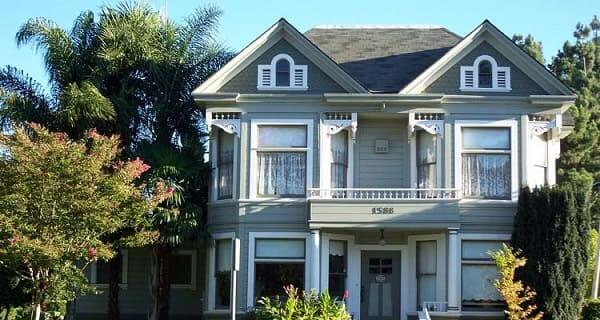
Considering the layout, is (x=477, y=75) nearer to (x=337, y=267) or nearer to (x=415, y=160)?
(x=415, y=160)

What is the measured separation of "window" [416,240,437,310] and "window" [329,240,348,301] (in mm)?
1954

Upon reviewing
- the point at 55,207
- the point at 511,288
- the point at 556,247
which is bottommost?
the point at 511,288

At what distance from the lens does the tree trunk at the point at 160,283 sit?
2611cm

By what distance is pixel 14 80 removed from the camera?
26.6 meters

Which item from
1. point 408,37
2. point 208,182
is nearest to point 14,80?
point 208,182

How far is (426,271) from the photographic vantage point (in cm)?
2503

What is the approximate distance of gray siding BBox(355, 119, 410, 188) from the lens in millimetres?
25406

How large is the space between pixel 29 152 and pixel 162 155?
5.03 meters

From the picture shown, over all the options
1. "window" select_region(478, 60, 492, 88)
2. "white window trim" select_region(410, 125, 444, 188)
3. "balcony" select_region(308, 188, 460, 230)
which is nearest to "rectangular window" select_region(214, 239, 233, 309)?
"balcony" select_region(308, 188, 460, 230)

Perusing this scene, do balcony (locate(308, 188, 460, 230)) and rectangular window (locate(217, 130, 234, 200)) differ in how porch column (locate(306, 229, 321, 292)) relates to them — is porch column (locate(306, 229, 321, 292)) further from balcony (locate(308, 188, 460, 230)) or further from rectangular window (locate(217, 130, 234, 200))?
rectangular window (locate(217, 130, 234, 200))

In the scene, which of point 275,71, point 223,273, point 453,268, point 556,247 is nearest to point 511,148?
point 556,247

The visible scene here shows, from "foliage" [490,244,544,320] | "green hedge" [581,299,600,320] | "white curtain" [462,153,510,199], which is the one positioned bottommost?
"green hedge" [581,299,600,320]

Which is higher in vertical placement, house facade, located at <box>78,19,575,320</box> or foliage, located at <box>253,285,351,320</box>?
house facade, located at <box>78,19,575,320</box>

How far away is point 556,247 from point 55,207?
38.5 ft
